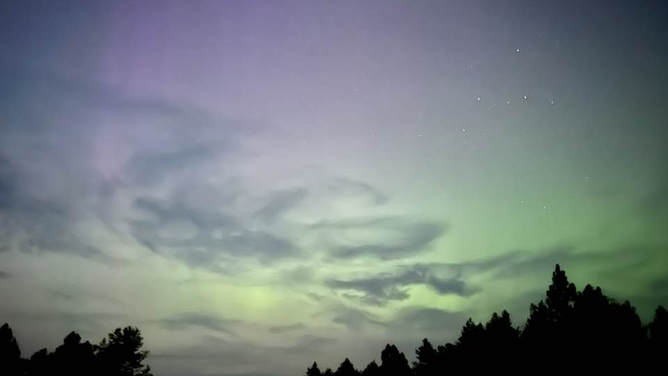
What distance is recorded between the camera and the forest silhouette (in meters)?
32.2

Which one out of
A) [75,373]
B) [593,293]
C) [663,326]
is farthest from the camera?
[593,293]

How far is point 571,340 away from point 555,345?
4.94 feet

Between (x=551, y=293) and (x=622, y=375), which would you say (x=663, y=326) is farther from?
(x=551, y=293)

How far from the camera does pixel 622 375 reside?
103ft

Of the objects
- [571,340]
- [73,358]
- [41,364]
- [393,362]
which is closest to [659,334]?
[571,340]

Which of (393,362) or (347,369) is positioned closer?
(393,362)

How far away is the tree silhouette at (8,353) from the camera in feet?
102

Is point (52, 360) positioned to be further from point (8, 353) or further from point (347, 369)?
point (347, 369)

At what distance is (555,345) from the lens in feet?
120

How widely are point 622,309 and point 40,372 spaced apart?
5484 cm

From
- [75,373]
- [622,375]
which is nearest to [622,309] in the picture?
[622,375]

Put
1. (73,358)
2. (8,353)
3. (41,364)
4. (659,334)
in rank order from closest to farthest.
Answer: (8,353) → (659,334) → (41,364) → (73,358)

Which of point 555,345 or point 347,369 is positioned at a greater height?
point 555,345

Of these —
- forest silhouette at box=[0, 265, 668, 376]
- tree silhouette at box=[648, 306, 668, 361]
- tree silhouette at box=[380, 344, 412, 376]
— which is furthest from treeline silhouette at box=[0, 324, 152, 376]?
tree silhouette at box=[648, 306, 668, 361]
